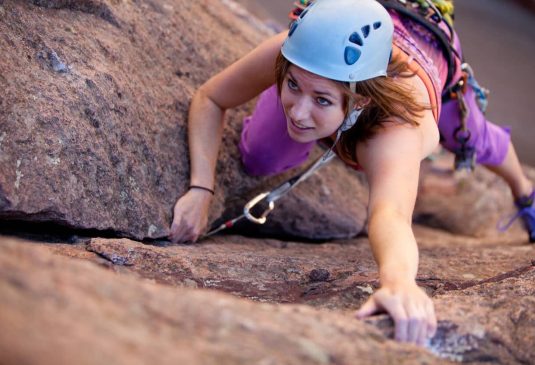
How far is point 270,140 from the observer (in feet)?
9.32

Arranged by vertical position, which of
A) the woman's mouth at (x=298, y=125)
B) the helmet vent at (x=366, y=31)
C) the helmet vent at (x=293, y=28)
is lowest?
the woman's mouth at (x=298, y=125)

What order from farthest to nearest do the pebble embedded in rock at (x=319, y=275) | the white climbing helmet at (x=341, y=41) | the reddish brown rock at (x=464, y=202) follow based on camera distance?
the reddish brown rock at (x=464, y=202), the pebble embedded in rock at (x=319, y=275), the white climbing helmet at (x=341, y=41)

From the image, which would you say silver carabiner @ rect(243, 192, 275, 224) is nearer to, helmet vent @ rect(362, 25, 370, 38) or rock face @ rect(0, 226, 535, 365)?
rock face @ rect(0, 226, 535, 365)

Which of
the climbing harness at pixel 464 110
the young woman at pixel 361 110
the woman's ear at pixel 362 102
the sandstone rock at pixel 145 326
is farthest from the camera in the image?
the climbing harness at pixel 464 110

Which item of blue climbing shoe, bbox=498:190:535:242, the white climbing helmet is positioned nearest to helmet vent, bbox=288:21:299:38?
the white climbing helmet

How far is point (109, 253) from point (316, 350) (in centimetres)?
97

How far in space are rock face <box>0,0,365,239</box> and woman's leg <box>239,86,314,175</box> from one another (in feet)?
0.29

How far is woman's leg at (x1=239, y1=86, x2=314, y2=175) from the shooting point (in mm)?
2828

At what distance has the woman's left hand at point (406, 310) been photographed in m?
1.69

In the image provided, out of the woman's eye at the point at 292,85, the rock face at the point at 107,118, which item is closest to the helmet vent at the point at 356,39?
the woman's eye at the point at 292,85

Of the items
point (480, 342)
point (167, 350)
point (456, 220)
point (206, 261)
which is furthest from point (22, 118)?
point (456, 220)

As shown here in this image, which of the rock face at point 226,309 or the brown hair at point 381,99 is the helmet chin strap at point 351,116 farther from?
the rock face at point 226,309

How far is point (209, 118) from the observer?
2.77m

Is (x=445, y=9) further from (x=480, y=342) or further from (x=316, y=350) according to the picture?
(x=316, y=350)
